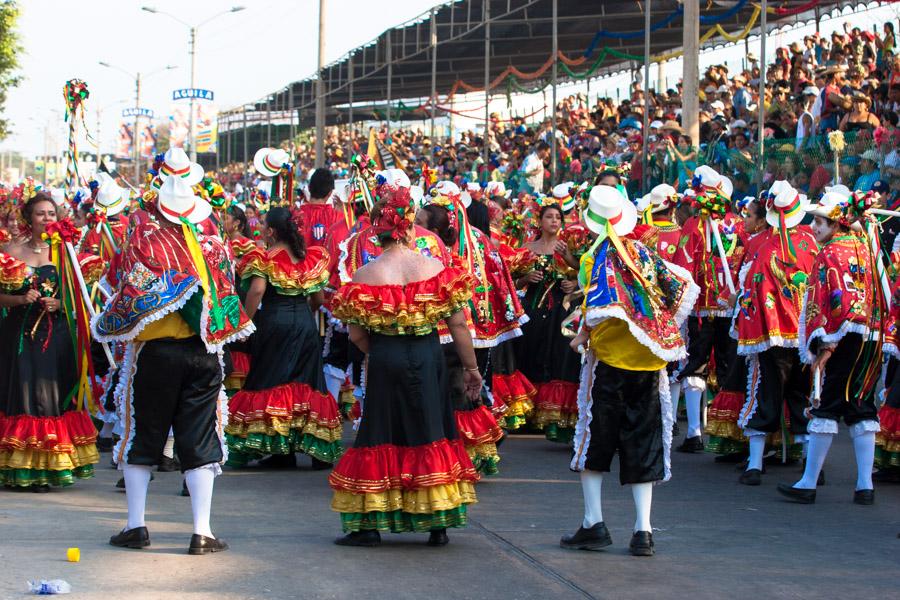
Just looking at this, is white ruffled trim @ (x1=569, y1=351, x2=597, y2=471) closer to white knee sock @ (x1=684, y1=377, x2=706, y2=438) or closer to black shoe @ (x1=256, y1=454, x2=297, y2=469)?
black shoe @ (x1=256, y1=454, x2=297, y2=469)

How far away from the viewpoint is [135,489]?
284 inches

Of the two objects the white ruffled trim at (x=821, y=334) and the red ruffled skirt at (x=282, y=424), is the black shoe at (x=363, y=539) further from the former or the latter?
the white ruffled trim at (x=821, y=334)

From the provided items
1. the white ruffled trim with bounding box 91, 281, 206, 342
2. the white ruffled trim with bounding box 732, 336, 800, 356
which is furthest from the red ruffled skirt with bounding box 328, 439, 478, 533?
the white ruffled trim with bounding box 732, 336, 800, 356

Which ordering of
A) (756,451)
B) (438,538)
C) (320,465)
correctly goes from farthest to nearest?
1. (320,465)
2. (756,451)
3. (438,538)

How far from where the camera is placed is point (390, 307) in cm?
715

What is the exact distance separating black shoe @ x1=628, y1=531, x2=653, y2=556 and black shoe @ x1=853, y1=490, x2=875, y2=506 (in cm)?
234

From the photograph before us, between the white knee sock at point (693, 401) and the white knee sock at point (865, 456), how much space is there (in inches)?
96.8

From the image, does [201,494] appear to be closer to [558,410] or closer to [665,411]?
[665,411]

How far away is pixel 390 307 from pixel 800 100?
12.3 metres

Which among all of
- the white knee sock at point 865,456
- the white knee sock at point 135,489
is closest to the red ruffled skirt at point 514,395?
the white knee sock at point 865,456

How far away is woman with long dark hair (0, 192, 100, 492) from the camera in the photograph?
9.02 metres

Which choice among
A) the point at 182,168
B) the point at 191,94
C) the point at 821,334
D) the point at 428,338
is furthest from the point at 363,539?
the point at 191,94

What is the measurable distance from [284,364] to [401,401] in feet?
9.63

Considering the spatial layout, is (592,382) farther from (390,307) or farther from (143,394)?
(143,394)
